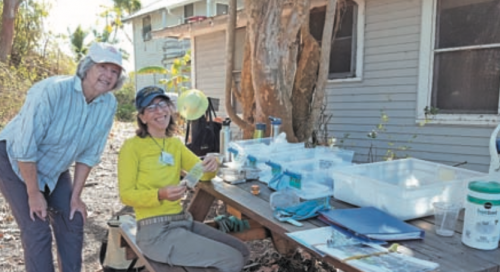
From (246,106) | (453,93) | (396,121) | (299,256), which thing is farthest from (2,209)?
(453,93)

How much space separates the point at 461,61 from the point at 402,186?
3555 mm

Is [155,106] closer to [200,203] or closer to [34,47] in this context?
[200,203]

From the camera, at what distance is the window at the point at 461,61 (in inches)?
169

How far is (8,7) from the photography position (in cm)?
779

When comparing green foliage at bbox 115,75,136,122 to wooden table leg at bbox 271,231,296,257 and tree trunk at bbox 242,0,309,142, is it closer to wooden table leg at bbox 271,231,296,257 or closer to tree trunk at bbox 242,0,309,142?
tree trunk at bbox 242,0,309,142

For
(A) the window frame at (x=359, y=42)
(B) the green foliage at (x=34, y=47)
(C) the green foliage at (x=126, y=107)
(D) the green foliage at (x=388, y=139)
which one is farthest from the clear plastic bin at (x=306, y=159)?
(C) the green foliage at (x=126, y=107)

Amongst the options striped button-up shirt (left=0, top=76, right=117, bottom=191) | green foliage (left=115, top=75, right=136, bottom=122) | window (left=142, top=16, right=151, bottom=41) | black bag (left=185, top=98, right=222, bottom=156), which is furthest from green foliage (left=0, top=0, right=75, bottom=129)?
window (left=142, top=16, right=151, bottom=41)

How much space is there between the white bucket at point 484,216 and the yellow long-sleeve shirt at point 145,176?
1.42 m

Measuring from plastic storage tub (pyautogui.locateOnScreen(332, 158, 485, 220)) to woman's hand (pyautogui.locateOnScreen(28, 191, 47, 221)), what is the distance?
5.20 ft

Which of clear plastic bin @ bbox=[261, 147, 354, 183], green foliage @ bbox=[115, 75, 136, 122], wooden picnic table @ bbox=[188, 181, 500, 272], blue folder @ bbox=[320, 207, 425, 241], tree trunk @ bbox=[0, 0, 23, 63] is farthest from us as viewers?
green foliage @ bbox=[115, 75, 136, 122]

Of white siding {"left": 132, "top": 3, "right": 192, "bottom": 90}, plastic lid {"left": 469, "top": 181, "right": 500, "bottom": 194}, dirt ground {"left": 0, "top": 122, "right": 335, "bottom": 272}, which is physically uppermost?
white siding {"left": 132, "top": 3, "right": 192, "bottom": 90}

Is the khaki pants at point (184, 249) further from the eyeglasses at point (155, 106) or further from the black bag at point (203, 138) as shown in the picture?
the black bag at point (203, 138)

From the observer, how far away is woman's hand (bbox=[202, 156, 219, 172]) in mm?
2234

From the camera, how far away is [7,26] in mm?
7773
